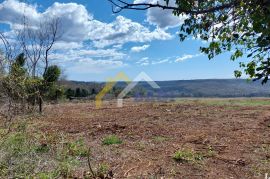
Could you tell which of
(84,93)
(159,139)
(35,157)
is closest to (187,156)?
(159,139)

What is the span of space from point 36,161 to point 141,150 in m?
2.64

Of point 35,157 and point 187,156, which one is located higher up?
point 35,157

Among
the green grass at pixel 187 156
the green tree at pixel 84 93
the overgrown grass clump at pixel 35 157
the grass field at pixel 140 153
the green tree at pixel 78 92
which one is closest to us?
the overgrown grass clump at pixel 35 157

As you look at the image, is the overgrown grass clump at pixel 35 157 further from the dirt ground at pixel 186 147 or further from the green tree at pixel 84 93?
the green tree at pixel 84 93

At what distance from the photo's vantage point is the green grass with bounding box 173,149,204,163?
641cm

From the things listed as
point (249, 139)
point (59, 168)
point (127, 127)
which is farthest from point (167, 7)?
point (127, 127)

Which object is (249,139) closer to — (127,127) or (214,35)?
(127,127)

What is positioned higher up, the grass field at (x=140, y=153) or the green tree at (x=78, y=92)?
the green tree at (x=78, y=92)

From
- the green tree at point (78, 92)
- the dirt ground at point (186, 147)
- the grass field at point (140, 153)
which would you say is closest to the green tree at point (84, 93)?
the green tree at point (78, 92)

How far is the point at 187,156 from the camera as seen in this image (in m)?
6.58

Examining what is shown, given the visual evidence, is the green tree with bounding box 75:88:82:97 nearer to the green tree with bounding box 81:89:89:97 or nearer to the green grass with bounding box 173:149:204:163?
the green tree with bounding box 81:89:89:97

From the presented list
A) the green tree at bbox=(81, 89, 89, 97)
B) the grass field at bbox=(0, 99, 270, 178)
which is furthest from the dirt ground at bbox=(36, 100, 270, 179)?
the green tree at bbox=(81, 89, 89, 97)

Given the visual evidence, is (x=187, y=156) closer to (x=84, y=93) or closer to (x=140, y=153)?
(x=140, y=153)

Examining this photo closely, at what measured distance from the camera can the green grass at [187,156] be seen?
21.0 ft
